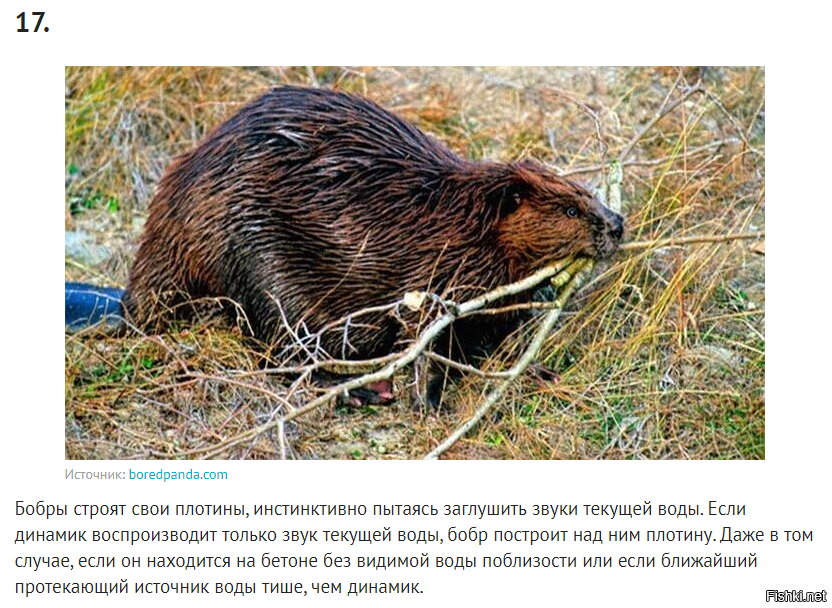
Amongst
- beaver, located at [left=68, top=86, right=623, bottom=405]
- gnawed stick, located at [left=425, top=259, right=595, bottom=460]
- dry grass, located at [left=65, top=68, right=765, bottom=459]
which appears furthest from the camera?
beaver, located at [left=68, top=86, right=623, bottom=405]

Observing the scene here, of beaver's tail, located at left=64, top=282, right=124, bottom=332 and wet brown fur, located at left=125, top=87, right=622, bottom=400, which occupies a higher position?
wet brown fur, located at left=125, top=87, right=622, bottom=400

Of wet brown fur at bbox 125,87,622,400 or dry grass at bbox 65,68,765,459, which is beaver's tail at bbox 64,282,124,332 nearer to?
dry grass at bbox 65,68,765,459

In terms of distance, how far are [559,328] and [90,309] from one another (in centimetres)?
190

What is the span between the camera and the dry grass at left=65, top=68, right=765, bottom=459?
496 cm

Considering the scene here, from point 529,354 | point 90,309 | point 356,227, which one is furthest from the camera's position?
point 90,309

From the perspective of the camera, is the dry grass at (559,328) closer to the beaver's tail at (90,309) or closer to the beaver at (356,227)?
the beaver's tail at (90,309)

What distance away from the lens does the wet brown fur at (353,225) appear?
512 centimetres

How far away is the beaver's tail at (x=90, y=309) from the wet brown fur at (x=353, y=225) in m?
0.45

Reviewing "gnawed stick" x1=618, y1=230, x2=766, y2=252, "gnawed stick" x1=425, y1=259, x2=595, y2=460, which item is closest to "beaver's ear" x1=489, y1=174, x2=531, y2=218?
"gnawed stick" x1=425, y1=259, x2=595, y2=460

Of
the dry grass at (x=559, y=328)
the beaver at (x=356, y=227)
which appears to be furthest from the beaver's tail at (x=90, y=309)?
the beaver at (x=356, y=227)

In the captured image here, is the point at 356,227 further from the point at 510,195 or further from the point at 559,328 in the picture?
the point at 559,328

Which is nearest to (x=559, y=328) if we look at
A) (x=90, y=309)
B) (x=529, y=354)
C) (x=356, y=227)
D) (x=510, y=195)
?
(x=529, y=354)

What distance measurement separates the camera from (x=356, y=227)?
515 cm
